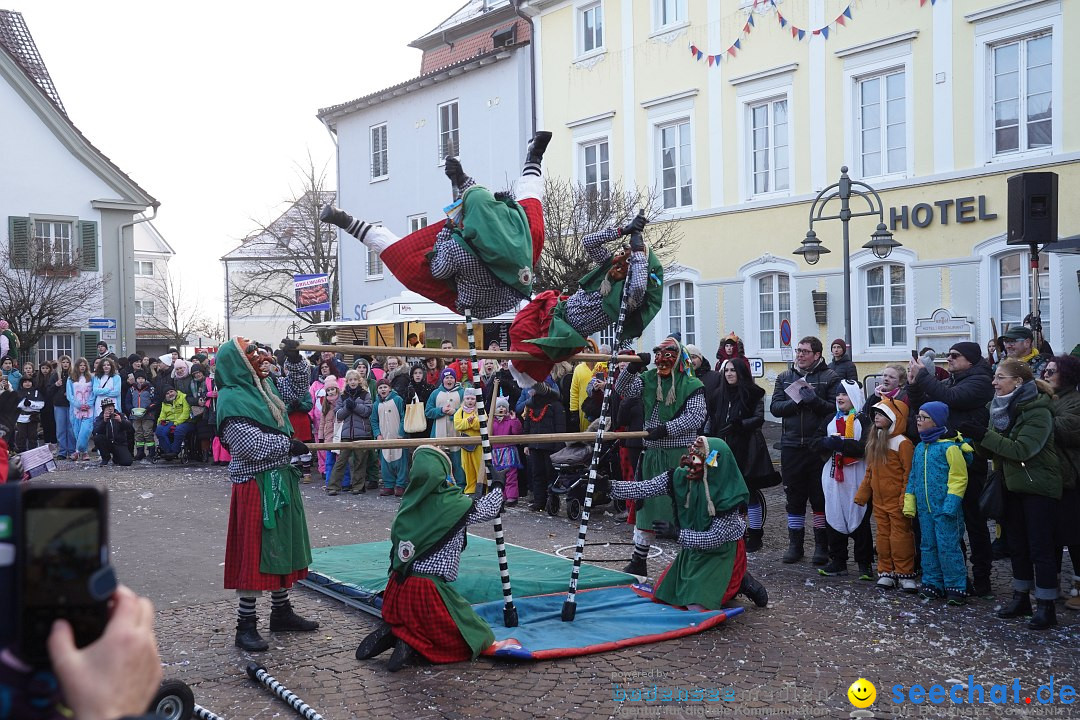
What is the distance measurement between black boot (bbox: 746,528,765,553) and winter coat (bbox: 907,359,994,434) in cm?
217

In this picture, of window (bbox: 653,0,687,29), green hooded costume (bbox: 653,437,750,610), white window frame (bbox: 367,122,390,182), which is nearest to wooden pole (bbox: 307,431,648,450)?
green hooded costume (bbox: 653,437,750,610)

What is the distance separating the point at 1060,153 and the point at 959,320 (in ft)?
10.0

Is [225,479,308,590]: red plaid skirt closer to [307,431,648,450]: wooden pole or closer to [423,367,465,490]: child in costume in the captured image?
[307,431,648,450]: wooden pole

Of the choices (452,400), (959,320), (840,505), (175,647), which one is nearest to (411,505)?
(175,647)

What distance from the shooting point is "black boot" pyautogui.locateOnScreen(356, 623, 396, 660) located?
6090mm

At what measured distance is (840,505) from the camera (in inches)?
326

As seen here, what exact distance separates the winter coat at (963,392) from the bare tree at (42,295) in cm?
2210

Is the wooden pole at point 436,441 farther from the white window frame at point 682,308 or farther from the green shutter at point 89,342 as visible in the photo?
the green shutter at point 89,342

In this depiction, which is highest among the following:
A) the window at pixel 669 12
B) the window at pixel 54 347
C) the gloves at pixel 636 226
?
the window at pixel 669 12

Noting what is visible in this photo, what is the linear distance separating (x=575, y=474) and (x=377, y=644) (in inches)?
219

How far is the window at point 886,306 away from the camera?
17.4 m

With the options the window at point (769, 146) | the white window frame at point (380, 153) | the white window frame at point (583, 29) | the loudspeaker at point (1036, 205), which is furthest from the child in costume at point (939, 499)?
the white window frame at point (380, 153)

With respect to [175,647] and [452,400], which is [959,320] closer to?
[452,400]

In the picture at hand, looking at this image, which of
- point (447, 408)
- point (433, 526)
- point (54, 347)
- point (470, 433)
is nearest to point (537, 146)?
point (433, 526)
